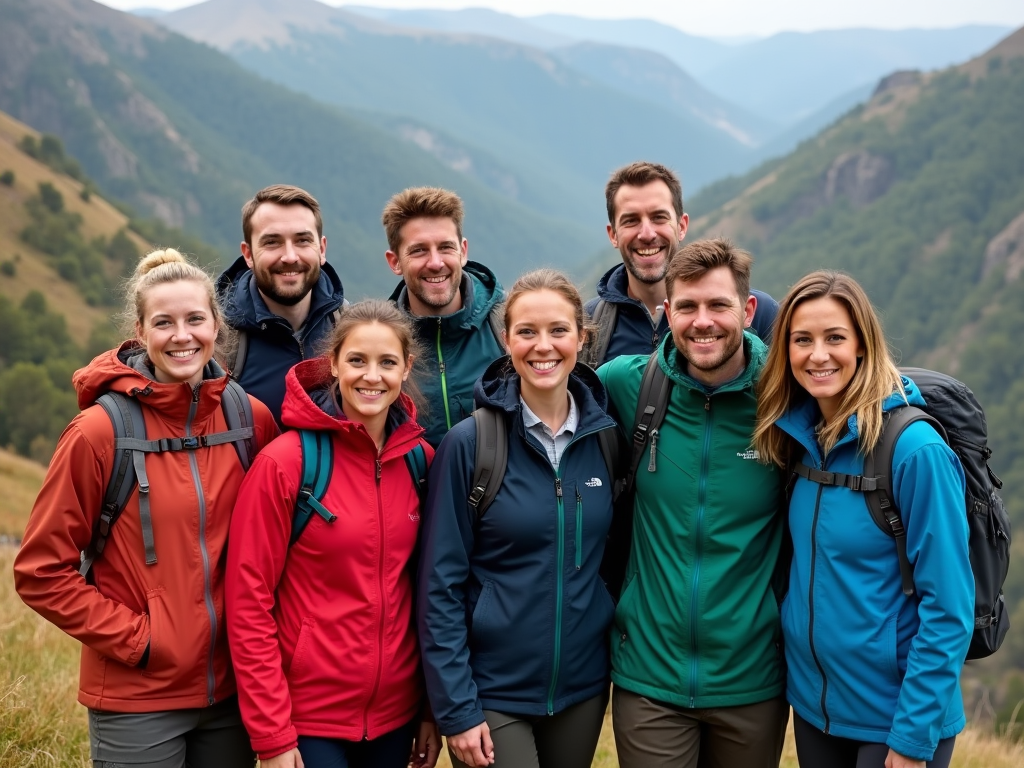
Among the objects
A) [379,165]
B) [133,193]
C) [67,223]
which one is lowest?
[67,223]

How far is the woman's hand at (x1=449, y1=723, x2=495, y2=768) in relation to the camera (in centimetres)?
376

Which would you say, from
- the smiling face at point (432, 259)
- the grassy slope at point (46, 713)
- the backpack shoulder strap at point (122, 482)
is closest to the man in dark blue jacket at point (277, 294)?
the smiling face at point (432, 259)

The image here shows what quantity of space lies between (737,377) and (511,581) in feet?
4.28

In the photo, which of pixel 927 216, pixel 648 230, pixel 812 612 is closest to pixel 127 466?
pixel 812 612

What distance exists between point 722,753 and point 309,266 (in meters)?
3.13

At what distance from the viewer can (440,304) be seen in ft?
16.4

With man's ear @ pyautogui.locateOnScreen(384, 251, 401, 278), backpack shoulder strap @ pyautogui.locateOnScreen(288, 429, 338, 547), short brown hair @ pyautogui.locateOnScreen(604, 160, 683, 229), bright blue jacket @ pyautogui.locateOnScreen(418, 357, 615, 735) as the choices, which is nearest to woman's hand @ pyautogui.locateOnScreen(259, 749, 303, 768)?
bright blue jacket @ pyautogui.locateOnScreen(418, 357, 615, 735)

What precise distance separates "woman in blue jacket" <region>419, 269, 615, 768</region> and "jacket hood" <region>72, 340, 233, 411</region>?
1031mm

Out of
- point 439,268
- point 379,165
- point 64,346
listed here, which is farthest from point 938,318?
point 379,165

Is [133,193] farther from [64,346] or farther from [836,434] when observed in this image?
Result: [836,434]

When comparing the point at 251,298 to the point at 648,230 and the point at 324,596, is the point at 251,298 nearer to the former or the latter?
the point at 324,596

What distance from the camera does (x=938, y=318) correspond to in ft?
321

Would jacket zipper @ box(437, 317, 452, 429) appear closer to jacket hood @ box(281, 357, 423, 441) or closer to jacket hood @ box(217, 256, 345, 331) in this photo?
jacket hood @ box(217, 256, 345, 331)

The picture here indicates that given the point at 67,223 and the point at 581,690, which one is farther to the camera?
the point at 67,223
